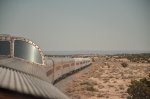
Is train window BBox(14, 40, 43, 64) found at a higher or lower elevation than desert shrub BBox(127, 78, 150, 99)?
higher

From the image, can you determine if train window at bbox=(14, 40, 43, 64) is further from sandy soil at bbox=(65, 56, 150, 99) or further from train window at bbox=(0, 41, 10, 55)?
sandy soil at bbox=(65, 56, 150, 99)

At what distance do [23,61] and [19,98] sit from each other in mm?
7126

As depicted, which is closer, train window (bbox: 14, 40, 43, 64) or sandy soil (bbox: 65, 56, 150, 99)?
train window (bbox: 14, 40, 43, 64)

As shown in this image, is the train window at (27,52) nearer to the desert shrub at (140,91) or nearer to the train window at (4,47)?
the train window at (4,47)

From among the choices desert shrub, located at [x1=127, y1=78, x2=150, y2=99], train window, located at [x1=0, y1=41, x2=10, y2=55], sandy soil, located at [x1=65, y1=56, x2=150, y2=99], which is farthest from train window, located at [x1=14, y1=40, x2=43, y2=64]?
desert shrub, located at [x1=127, y1=78, x2=150, y2=99]

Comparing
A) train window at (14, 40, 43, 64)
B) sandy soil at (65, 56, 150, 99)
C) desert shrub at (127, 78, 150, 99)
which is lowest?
sandy soil at (65, 56, 150, 99)

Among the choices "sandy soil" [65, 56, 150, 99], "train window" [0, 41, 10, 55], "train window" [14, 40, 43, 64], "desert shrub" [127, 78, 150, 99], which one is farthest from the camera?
"sandy soil" [65, 56, 150, 99]

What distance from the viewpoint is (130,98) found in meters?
18.0

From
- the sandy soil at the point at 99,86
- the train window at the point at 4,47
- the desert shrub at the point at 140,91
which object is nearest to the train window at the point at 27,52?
the train window at the point at 4,47

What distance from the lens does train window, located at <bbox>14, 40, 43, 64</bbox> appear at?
33.1ft

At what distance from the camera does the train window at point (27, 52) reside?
10.1 metres

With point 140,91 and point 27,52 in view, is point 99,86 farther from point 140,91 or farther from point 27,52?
point 27,52

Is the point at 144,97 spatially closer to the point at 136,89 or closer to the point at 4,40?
the point at 136,89

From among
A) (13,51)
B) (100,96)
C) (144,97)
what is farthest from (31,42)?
(144,97)
